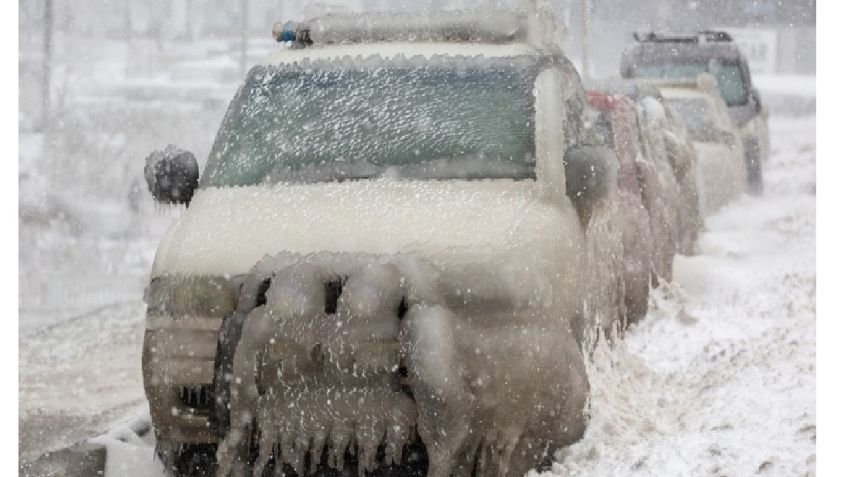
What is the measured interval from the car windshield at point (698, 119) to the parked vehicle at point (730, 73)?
0.18 meters

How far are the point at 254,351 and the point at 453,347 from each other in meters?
0.52

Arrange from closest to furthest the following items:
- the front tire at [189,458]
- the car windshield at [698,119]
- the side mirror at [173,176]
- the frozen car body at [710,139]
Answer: the front tire at [189,458], the side mirror at [173,176], the frozen car body at [710,139], the car windshield at [698,119]

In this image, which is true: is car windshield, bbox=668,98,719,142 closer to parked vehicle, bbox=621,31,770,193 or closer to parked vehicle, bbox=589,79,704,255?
parked vehicle, bbox=589,79,704,255

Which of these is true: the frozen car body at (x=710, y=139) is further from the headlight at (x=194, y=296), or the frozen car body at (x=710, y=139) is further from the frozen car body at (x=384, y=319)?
the headlight at (x=194, y=296)

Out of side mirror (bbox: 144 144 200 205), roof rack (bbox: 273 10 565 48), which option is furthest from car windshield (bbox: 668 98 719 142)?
side mirror (bbox: 144 144 200 205)

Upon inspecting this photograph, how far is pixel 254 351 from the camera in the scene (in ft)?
10.1

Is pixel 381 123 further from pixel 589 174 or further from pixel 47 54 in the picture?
pixel 47 54

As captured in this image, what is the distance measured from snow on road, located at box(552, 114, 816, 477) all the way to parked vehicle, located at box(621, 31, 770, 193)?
0.15 m

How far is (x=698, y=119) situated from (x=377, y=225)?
3.66 m

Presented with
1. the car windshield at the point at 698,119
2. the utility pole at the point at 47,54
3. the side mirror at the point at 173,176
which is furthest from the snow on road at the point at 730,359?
the utility pole at the point at 47,54

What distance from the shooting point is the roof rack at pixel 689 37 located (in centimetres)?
484
